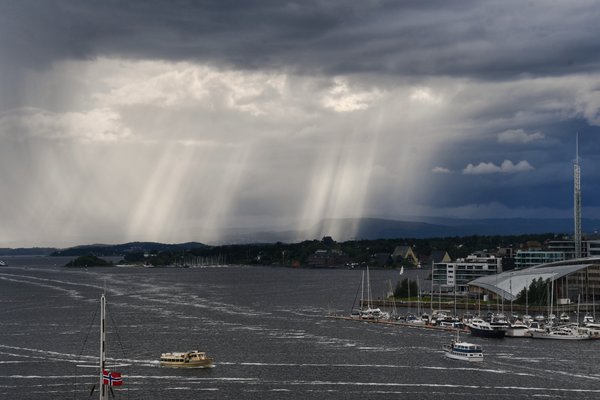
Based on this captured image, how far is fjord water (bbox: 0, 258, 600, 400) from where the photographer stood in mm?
44375

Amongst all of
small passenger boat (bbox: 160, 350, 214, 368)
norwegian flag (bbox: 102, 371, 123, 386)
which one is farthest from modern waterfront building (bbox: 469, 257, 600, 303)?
norwegian flag (bbox: 102, 371, 123, 386)

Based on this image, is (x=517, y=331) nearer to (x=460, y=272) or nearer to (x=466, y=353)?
(x=466, y=353)

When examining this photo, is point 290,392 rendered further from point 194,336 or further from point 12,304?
point 12,304

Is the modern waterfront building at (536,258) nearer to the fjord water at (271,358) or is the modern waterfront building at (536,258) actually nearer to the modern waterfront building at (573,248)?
the modern waterfront building at (573,248)

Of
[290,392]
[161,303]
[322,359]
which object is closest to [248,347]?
[322,359]

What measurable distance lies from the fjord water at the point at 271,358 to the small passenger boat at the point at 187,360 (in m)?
0.84

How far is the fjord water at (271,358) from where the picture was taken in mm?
44375

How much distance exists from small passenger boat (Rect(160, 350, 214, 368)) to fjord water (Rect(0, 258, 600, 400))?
84cm

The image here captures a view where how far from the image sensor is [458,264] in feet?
396

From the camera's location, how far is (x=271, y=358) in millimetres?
54625

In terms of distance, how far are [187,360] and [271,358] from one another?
19.4ft

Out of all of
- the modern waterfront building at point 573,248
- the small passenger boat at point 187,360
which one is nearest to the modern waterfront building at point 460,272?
the modern waterfront building at point 573,248

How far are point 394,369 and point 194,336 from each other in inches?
810

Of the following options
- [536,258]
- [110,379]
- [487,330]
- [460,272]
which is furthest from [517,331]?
[536,258]
